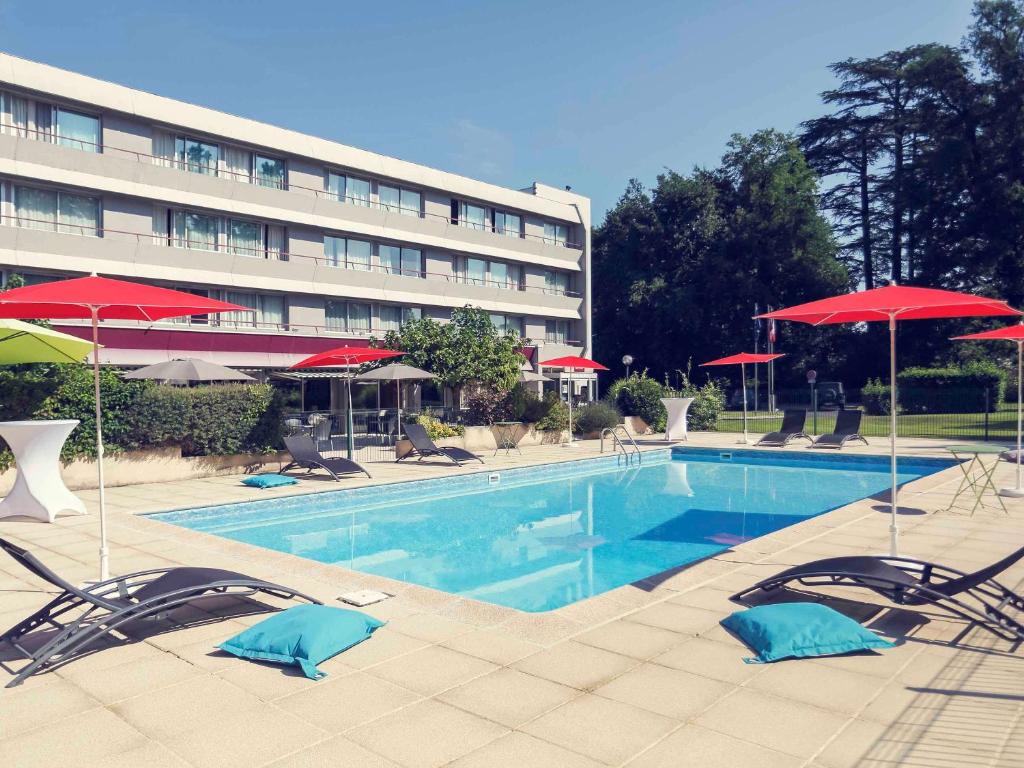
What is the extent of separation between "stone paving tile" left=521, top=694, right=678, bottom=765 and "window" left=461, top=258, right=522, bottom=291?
3786 centimetres

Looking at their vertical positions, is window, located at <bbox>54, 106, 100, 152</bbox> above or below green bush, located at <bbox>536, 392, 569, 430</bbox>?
above

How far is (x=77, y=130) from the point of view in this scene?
26875mm

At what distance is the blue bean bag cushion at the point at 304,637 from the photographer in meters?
5.00

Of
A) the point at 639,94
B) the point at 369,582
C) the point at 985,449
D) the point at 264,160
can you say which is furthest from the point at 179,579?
the point at 264,160

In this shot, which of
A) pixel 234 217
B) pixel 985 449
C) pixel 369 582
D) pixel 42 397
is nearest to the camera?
pixel 369 582

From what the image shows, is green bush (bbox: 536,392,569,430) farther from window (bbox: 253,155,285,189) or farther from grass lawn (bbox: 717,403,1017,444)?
window (bbox: 253,155,285,189)

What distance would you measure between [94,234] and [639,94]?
20011 mm

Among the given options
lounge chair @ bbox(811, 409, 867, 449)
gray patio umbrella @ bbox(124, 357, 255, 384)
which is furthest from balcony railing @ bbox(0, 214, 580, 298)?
lounge chair @ bbox(811, 409, 867, 449)

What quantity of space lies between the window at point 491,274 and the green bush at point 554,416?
17.5m

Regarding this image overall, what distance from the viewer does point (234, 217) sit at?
3097 cm

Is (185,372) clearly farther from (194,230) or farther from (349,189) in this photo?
(349,189)

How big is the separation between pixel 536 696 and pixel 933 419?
32984 mm

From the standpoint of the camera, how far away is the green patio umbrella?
1098 centimetres

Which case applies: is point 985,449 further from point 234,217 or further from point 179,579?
point 234,217
